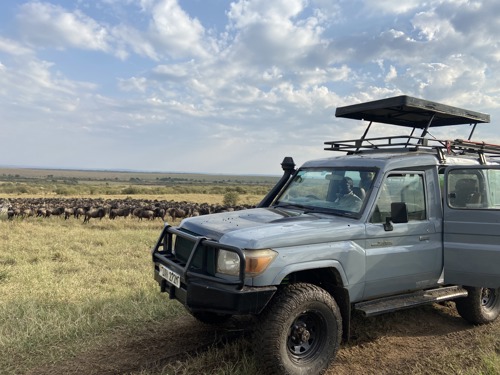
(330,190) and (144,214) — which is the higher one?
(330,190)

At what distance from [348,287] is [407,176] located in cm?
158

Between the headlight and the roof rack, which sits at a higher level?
the roof rack

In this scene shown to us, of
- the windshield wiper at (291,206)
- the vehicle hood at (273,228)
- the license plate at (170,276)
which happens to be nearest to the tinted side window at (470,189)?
the vehicle hood at (273,228)

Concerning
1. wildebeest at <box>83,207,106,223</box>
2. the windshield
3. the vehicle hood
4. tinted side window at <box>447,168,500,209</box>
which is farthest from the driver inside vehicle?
wildebeest at <box>83,207,106,223</box>

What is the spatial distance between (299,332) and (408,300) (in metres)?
1.51

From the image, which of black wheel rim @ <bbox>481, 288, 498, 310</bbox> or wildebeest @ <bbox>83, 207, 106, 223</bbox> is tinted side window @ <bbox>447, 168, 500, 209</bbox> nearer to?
black wheel rim @ <bbox>481, 288, 498, 310</bbox>

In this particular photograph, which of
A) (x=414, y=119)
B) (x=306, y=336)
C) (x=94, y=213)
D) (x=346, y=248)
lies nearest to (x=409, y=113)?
(x=414, y=119)

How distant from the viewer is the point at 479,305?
18.1ft

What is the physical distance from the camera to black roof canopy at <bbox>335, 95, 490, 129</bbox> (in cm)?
542

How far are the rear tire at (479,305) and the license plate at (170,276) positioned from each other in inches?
147

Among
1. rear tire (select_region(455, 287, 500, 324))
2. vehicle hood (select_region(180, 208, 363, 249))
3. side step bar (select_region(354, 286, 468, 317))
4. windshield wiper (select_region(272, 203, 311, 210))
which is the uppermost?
windshield wiper (select_region(272, 203, 311, 210))

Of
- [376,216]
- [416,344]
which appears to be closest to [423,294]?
[416,344]

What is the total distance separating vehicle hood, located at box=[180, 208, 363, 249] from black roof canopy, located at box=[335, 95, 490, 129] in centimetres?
192

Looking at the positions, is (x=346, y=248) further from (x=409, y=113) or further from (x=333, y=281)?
(x=409, y=113)
